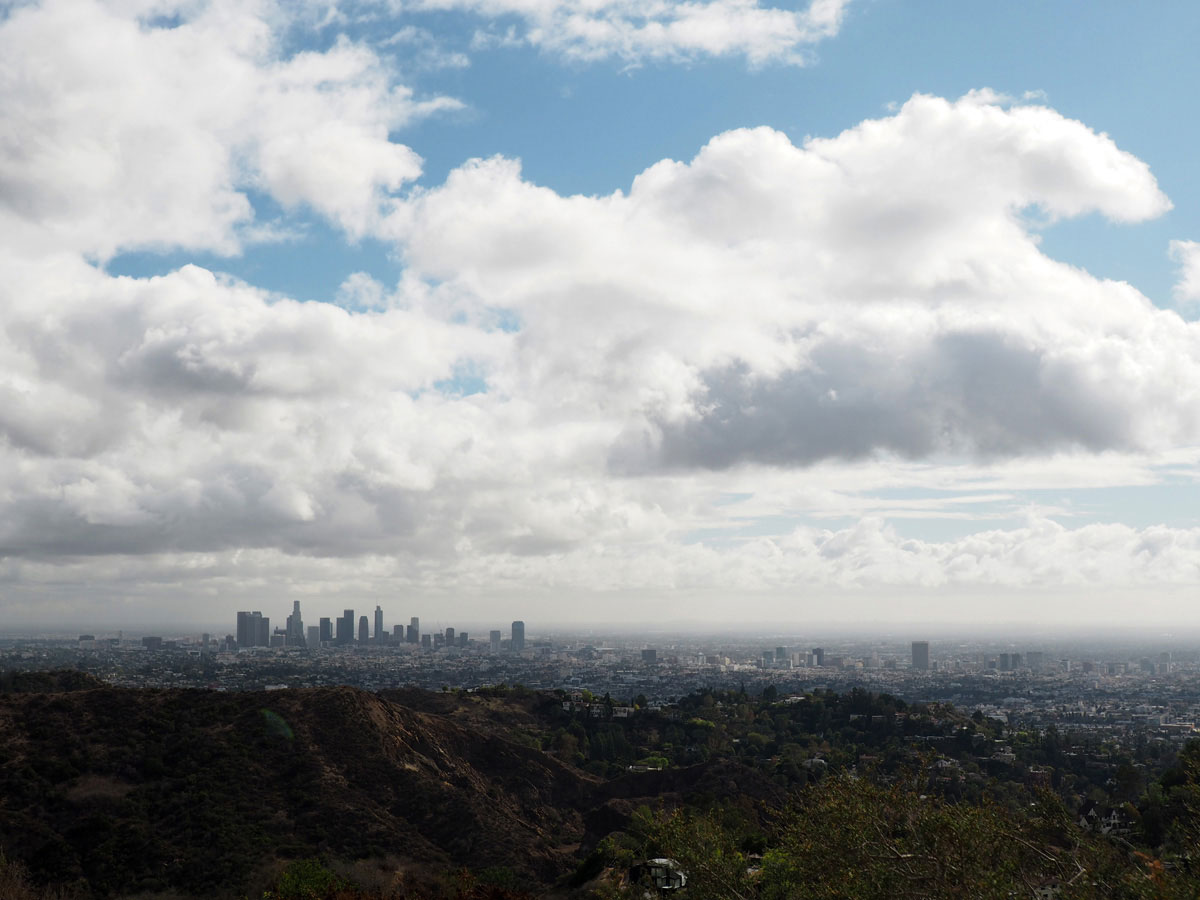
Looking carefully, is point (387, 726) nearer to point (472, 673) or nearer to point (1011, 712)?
point (1011, 712)

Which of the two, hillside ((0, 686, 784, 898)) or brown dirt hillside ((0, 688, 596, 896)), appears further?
hillside ((0, 686, 784, 898))

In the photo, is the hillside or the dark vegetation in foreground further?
the hillside

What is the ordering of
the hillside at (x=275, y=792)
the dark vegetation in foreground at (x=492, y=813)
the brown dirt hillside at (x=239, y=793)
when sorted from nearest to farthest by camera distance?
1. the dark vegetation in foreground at (x=492, y=813)
2. the brown dirt hillside at (x=239, y=793)
3. the hillside at (x=275, y=792)

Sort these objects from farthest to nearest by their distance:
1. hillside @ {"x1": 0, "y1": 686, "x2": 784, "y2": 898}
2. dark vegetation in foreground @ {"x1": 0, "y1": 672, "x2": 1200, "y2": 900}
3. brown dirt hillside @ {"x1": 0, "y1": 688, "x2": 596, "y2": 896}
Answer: hillside @ {"x1": 0, "y1": 686, "x2": 784, "y2": 898} → brown dirt hillside @ {"x1": 0, "y1": 688, "x2": 596, "y2": 896} → dark vegetation in foreground @ {"x1": 0, "y1": 672, "x2": 1200, "y2": 900}

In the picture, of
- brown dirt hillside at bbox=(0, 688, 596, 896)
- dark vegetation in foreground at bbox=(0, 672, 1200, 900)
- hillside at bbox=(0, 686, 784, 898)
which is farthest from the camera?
hillside at bbox=(0, 686, 784, 898)

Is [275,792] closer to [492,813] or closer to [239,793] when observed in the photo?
[239,793]

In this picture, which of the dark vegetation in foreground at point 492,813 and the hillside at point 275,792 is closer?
the dark vegetation in foreground at point 492,813

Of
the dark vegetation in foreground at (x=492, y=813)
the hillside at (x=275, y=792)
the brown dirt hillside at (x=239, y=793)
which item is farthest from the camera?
the hillside at (x=275, y=792)

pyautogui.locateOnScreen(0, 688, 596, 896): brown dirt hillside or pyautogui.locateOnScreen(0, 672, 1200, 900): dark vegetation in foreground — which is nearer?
pyautogui.locateOnScreen(0, 672, 1200, 900): dark vegetation in foreground
